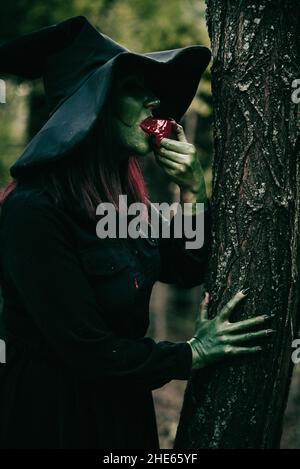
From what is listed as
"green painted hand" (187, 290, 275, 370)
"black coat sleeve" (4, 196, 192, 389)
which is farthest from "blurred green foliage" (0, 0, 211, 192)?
"black coat sleeve" (4, 196, 192, 389)

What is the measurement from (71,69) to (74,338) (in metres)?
1.16

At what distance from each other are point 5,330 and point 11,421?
39 centimetres

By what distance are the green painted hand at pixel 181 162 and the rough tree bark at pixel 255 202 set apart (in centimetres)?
14

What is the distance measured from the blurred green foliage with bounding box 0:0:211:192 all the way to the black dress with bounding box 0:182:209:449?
4.42 meters

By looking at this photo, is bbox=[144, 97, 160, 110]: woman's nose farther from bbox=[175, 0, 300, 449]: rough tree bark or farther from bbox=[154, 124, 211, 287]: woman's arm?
bbox=[175, 0, 300, 449]: rough tree bark

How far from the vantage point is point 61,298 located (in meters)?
2.41

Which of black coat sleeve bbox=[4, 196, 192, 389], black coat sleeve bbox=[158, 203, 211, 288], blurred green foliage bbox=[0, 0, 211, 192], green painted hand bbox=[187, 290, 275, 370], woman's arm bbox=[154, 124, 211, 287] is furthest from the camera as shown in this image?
blurred green foliage bbox=[0, 0, 211, 192]

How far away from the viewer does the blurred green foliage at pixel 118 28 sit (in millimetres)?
7461

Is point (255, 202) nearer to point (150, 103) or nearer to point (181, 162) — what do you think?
point (181, 162)

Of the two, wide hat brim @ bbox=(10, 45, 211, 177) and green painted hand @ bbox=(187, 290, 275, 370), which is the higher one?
wide hat brim @ bbox=(10, 45, 211, 177)

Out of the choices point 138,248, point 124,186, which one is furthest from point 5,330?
point 124,186

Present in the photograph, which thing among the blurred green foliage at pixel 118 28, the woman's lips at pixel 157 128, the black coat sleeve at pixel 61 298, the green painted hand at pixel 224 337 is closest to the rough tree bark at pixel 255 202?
the green painted hand at pixel 224 337

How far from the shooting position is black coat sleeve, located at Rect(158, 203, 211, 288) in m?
3.00

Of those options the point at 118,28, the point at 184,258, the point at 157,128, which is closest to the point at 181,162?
the point at 157,128
